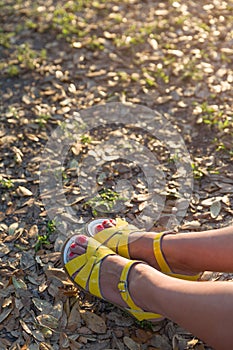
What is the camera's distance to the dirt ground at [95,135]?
7.88 ft

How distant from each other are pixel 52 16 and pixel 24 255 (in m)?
2.13

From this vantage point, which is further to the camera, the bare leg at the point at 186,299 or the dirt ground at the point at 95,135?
the dirt ground at the point at 95,135

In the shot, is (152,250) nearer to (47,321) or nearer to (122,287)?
(122,287)

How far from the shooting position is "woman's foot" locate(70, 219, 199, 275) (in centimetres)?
238

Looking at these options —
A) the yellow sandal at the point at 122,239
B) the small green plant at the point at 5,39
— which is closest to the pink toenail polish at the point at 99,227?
the yellow sandal at the point at 122,239

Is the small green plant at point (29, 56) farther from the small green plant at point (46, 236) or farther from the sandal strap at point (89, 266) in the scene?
the sandal strap at point (89, 266)

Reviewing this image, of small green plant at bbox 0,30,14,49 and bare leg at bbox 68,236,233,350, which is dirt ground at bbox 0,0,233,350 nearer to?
small green plant at bbox 0,30,14,49

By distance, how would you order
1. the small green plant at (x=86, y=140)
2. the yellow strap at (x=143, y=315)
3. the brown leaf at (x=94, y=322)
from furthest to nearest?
the small green plant at (x=86, y=140)
the brown leaf at (x=94, y=322)
the yellow strap at (x=143, y=315)

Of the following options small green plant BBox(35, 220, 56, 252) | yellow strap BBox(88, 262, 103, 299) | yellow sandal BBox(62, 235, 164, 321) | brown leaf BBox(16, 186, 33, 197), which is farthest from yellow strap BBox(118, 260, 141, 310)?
brown leaf BBox(16, 186, 33, 197)

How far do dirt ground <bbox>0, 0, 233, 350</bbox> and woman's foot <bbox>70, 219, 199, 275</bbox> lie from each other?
214 mm

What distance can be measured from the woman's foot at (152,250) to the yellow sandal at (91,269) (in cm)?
6

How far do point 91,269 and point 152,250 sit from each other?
266 millimetres

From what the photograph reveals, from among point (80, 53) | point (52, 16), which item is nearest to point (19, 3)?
point (52, 16)

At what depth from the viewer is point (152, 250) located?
2.42 meters
